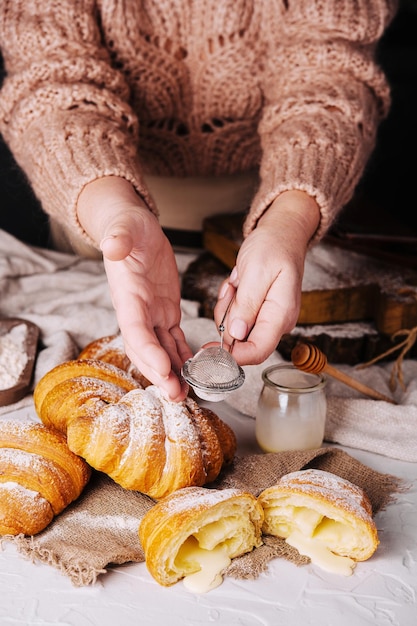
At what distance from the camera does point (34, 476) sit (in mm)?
873

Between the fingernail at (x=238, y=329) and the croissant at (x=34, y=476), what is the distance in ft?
0.88

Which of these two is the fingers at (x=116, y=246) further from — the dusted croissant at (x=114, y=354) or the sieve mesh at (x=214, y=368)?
the dusted croissant at (x=114, y=354)

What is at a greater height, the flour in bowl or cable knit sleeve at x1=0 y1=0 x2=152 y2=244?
cable knit sleeve at x1=0 y1=0 x2=152 y2=244

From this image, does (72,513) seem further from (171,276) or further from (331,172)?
(331,172)

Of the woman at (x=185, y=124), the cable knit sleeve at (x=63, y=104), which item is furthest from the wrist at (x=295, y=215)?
→ the cable knit sleeve at (x=63, y=104)

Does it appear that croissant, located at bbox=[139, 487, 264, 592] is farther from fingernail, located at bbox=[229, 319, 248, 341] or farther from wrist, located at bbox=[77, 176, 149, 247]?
wrist, located at bbox=[77, 176, 149, 247]

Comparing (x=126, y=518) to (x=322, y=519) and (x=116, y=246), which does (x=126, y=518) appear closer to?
(x=322, y=519)

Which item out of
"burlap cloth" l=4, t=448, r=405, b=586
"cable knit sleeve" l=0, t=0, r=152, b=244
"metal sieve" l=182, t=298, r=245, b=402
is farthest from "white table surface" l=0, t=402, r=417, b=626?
"cable knit sleeve" l=0, t=0, r=152, b=244

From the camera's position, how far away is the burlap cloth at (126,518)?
82 cm

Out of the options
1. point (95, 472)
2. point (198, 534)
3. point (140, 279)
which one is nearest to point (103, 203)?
point (140, 279)

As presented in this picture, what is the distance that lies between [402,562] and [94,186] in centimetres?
71

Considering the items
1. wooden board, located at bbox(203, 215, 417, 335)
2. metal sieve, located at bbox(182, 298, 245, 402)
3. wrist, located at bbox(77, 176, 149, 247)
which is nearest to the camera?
metal sieve, located at bbox(182, 298, 245, 402)

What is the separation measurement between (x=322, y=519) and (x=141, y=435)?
0.84ft

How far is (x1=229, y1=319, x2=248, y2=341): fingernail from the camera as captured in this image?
0.96 metres
